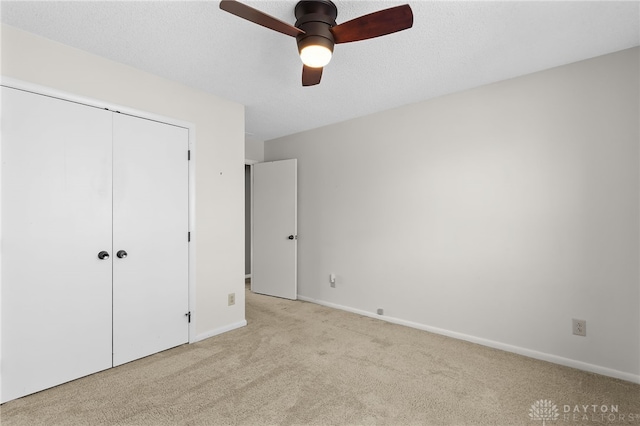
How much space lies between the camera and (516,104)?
9.08 ft

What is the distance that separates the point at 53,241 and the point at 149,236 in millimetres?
640

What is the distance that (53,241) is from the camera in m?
2.22

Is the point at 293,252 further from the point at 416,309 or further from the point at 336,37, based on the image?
the point at 336,37

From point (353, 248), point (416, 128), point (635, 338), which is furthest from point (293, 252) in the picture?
point (635, 338)

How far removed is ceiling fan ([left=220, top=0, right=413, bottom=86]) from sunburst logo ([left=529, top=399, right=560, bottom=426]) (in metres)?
2.34

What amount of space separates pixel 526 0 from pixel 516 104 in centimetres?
116

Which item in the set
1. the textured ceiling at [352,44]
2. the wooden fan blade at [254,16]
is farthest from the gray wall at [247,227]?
the wooden fan blade at [254,16]

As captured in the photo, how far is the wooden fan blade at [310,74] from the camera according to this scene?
6.82ft

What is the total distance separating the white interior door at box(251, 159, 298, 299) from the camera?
4461 millimetres

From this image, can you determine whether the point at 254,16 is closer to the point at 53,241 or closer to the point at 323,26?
the point at 323,26

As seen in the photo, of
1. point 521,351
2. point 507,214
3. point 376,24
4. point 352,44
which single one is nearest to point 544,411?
point 521,351

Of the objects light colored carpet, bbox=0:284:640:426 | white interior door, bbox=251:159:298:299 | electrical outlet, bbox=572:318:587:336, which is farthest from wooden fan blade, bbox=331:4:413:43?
white interior door, bbox=251:159:298:299

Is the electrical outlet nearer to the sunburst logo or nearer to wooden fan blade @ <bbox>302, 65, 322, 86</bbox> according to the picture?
the sunburst logo

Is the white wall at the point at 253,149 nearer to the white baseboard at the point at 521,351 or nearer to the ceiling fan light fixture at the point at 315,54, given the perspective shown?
the white baseboard at the point at 521,351
